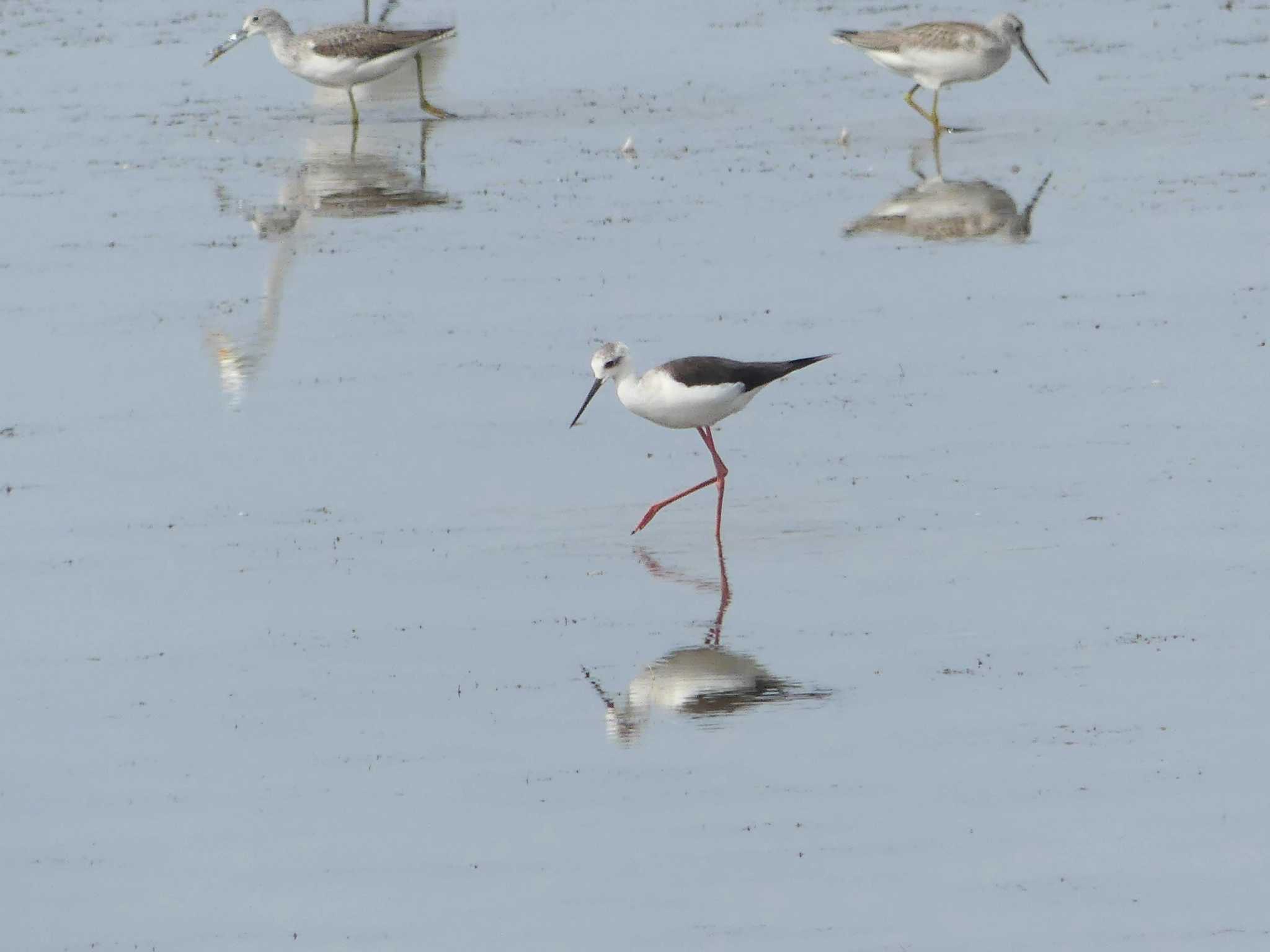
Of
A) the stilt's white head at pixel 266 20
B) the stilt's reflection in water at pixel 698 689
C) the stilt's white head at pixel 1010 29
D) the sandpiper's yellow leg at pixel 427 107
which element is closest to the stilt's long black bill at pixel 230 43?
the stilt's white head at pixel 266 20

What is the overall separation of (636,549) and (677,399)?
0.92 metres

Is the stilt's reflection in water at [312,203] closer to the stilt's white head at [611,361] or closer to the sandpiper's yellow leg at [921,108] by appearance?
the stilt's white head at [611,361]

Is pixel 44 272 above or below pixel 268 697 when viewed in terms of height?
below

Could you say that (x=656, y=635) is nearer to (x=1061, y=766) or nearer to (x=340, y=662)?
(x=340, y=662)

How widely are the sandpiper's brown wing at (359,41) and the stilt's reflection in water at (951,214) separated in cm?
699

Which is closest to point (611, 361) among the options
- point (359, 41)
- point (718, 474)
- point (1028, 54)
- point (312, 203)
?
point (718, 474)

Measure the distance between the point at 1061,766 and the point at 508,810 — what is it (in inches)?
85.0

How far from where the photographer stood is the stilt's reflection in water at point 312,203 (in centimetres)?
1619

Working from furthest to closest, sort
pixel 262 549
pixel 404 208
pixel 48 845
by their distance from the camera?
pixel 404 208 → pixel 262 549 → pixel 48 845

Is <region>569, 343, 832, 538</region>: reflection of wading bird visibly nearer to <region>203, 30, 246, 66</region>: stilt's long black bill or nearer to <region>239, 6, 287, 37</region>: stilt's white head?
<region>239, 6, 287, 37</region>: stilt's white head

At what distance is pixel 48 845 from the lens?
857 cm

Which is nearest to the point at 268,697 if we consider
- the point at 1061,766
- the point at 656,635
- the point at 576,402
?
the point at 656,635

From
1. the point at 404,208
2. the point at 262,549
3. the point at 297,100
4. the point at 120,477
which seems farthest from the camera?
the point at 297,100

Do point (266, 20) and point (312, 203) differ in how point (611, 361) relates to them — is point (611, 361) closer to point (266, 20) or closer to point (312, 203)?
point (312, 203)
